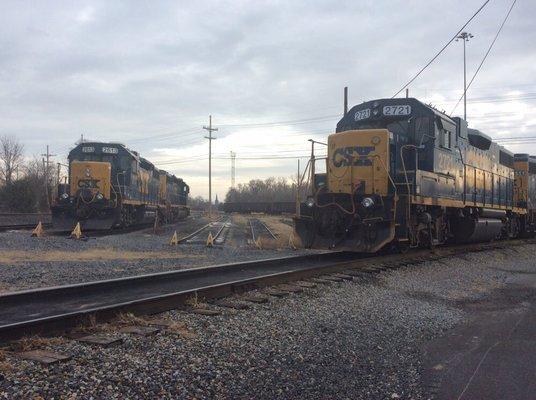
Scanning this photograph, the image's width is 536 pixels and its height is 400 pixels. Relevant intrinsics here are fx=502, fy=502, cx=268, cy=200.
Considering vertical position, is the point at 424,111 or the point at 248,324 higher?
the point at 424,111

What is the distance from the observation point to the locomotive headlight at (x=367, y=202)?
1094cm

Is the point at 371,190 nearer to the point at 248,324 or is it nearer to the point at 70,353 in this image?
the point at 248,324

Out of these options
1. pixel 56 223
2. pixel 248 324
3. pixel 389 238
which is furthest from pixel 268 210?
pixel 248 324

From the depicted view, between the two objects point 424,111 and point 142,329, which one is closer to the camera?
point 142,329

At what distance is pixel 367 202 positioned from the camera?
10977 millimetres

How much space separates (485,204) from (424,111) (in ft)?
16.7

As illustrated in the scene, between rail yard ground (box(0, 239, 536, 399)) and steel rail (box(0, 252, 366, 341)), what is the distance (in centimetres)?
23

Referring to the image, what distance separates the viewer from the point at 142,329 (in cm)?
500

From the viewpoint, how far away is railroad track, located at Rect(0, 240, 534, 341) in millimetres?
5109

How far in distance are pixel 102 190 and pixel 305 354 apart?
18.5m

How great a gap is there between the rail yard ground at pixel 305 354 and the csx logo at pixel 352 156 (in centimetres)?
472

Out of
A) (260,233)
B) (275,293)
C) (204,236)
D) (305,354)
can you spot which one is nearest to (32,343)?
(305,354)

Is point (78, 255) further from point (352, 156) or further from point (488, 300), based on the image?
point (488, 300)

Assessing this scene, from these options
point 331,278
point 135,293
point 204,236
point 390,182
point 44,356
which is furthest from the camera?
point 204,236
